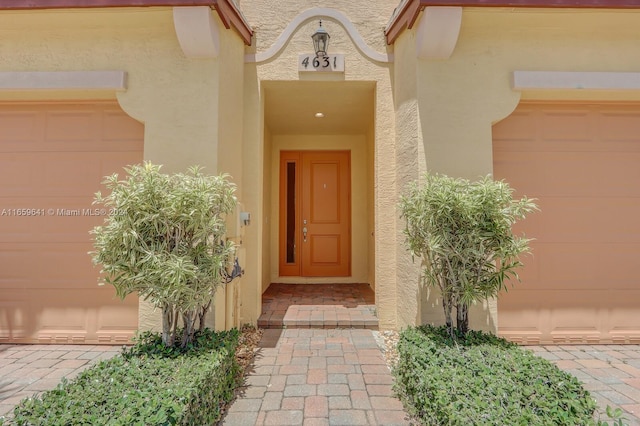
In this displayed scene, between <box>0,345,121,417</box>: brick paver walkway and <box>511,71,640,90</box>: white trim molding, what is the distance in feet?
18.4

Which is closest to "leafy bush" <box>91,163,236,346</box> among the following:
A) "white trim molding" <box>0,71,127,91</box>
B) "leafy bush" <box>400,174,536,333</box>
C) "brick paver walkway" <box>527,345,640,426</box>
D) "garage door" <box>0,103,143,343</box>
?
"garage door" <box>0,103,143,343</box>

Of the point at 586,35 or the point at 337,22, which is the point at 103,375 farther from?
the point at 586,35

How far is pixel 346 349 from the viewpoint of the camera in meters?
3.56

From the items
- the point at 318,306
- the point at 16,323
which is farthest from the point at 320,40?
the point at 16,323

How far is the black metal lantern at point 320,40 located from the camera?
4004 millimetres

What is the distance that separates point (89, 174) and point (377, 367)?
158 inches

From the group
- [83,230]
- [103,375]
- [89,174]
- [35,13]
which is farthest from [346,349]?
[35,13]

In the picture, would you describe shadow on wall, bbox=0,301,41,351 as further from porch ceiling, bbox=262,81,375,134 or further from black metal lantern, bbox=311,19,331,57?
black metal lantern, bbox=311,19,331,57

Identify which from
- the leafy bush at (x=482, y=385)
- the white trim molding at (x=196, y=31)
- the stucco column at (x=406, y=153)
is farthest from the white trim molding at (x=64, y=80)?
the leafy bush at (x=482, y=385)

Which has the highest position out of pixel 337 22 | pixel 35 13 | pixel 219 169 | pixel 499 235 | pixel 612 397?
pixel 337 22

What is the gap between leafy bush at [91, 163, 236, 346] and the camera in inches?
95.7

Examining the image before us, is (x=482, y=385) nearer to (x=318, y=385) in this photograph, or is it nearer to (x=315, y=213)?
(x=318, y=385)

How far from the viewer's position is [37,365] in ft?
10.6

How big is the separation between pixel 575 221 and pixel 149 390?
4717 mm
